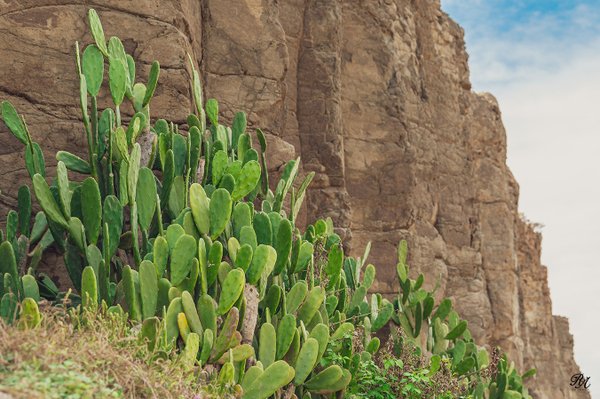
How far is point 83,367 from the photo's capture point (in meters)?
5.45

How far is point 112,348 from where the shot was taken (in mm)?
5953

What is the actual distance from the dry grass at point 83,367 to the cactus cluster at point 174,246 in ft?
1.44

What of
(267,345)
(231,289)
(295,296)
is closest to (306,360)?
(267,345)

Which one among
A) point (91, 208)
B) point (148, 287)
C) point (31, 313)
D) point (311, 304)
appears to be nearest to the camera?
point (31, 313)

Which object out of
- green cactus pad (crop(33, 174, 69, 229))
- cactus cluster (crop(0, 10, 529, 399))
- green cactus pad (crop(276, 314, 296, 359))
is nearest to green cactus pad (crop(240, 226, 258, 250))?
cactus cluster (crop(0, 10, 529, 399))

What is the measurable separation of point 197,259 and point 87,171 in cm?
150

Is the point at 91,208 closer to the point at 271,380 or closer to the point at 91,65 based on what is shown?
the point at 91,65

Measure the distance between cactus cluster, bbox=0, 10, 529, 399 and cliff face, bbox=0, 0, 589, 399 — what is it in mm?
410

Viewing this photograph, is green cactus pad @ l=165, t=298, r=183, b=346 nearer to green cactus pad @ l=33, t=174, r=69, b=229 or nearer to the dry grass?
the dry grass

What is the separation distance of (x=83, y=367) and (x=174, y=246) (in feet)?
7.31

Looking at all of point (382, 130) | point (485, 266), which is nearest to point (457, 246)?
point (485, 266)

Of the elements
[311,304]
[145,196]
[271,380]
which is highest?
[145,196]

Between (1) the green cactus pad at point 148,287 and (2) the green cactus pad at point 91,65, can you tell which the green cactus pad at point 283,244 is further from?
(2) the green cactus pad at point 91,65

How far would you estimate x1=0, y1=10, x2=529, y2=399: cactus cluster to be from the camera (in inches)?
291
